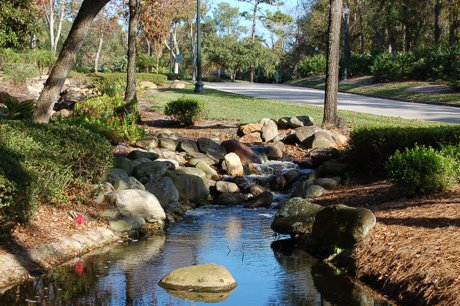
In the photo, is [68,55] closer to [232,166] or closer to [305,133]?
[232,166]

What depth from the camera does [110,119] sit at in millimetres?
19688

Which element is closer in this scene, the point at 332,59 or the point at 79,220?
the point at 79,220

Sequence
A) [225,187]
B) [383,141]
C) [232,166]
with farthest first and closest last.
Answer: [232,166], [225,187], [383,141]

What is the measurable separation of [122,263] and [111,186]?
3.10 m

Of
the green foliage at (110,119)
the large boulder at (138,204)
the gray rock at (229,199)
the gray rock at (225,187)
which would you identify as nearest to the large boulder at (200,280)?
the large boulder at (138,204)

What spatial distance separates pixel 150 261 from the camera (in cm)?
912

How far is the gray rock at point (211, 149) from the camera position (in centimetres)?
1677

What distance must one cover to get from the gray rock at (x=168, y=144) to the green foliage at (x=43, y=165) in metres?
5.42

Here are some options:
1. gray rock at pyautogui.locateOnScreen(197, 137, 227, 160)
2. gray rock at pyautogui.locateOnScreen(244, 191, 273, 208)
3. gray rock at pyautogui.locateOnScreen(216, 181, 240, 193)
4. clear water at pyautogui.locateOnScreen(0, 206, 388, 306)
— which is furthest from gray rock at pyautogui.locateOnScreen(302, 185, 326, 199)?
gray rock at pyautogui.locateOnScreen(197, 137, 227, 160)

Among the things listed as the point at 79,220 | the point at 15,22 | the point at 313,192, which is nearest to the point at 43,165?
the point at 79,220

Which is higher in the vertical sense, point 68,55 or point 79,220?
point 68,55

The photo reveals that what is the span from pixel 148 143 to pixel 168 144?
47 cm

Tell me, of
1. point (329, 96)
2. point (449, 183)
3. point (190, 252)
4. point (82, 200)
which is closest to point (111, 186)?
point (82, 200)

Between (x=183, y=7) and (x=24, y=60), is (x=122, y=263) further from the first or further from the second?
(x=183, y=7)
